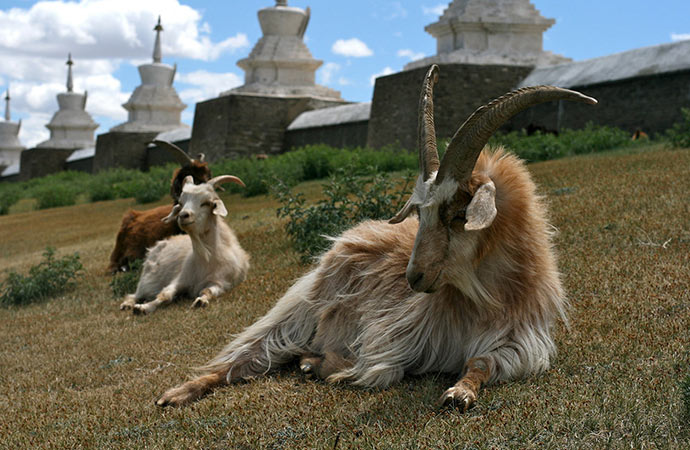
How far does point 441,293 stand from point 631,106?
13518 millimetres

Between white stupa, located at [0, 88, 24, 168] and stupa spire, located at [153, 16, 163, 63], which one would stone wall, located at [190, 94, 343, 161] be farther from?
white stupa, located at [0, 88, 24, 168]

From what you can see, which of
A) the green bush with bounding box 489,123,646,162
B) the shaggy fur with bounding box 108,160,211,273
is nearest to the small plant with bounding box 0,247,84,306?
the shaggy fur with bounding box 108,160,211,273

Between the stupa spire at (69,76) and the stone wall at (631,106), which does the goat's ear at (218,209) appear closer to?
the stone wall at (631,106)

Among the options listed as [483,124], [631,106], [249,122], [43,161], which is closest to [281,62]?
[249,122]

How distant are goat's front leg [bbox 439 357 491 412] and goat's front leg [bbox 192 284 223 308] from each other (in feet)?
Answer: 11.9

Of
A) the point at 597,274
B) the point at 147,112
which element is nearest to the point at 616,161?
Answer: the point at 597,274

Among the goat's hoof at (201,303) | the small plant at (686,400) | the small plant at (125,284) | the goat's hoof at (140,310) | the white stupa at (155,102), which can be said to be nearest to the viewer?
the small plant at (686,400)

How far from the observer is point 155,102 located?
1432 inches

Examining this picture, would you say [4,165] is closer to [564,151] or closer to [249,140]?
[249,140]

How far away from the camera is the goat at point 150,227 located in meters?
8.96

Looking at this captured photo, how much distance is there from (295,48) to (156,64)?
38.8ft

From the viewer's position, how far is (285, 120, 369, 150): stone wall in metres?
23.0

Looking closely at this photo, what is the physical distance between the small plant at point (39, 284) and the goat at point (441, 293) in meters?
4.94

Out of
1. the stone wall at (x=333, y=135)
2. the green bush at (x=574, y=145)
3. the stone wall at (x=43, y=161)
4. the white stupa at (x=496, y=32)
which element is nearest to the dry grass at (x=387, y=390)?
the green bush at (x=574, y=145)
